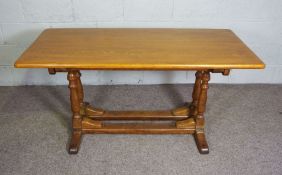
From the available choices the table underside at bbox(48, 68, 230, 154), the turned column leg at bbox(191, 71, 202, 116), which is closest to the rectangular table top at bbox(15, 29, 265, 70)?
the table underside at bbox(48, 68, 230, 154)

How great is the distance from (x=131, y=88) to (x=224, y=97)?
2.61ft

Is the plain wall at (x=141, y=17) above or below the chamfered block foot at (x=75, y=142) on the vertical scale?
above

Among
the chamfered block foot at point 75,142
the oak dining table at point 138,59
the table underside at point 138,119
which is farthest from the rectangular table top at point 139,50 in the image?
the chamfered block foot at point 75,142

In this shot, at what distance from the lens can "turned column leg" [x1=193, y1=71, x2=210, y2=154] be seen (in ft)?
5.28

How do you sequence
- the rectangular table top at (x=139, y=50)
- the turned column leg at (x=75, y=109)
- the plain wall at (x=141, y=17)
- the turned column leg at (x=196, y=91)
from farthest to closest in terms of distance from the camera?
1. the plain wall at (x=141, y=17)
2. the turned column leg at (x=196, y=91)
3. the turned column leg at (x=75, y=109)
4. the rectangular table top at (x=139, y=50)

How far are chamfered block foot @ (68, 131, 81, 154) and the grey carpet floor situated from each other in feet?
0.12

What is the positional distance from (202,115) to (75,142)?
826mm

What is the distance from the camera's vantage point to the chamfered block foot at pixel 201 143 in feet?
5.58

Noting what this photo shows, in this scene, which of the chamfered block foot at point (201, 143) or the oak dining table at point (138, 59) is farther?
the chamfered block foot at point (201, 143)

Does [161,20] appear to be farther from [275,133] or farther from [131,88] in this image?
[275,133]

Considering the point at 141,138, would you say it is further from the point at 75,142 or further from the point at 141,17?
the point at 141,17

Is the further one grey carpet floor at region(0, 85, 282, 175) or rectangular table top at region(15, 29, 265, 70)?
grey carpet floor at region(0, 85, 282, 175)

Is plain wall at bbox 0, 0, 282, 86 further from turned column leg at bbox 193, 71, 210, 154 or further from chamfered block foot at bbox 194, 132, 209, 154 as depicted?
chamfered block foot at bbox 194, 132, 209, 154

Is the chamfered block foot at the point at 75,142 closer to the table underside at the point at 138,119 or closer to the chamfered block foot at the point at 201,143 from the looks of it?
the table underside at the point at 138,119
